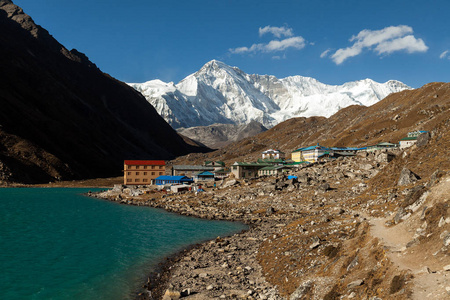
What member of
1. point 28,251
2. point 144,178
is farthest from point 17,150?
point 28,251

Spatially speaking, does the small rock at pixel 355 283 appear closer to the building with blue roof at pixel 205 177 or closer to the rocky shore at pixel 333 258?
the rocky shore at pixel 333 258

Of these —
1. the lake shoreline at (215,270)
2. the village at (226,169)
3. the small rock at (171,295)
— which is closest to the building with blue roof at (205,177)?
the village at (226,169)

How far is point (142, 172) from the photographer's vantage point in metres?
151

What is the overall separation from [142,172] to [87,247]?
107619 mm

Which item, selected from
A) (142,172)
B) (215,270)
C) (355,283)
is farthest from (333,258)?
(142,172)

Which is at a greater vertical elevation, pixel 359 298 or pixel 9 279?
pixel 359 298

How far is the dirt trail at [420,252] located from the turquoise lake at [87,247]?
A: 21.7 metres

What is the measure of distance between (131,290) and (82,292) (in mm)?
4377

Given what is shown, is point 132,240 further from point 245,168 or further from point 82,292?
point 245,168

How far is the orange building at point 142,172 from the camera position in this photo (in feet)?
492

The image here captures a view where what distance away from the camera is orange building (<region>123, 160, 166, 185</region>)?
15000 cm

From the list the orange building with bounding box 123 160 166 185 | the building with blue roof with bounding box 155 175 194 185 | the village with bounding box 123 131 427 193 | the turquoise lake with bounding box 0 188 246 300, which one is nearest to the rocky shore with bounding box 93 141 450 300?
the turquoise lake with bounding box 0 188 246 300

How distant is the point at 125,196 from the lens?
111312 mm

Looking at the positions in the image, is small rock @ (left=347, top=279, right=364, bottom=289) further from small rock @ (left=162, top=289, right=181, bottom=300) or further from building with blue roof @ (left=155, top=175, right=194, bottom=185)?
building with blue roof @ (left=155, top=175, right=194, bottom=185)
